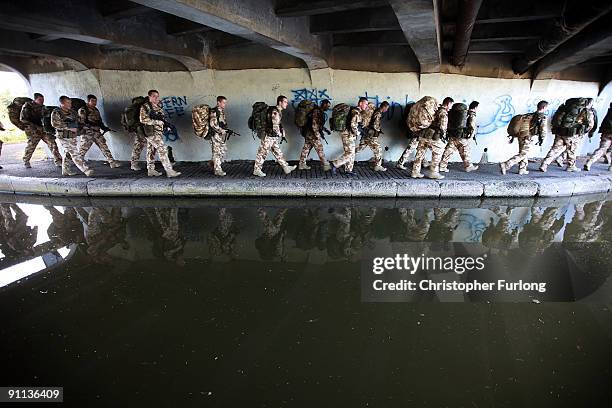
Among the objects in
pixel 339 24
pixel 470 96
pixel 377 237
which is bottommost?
pixel 377 237

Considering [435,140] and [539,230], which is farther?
[435,140]

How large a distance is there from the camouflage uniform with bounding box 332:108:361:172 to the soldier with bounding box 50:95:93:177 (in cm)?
608

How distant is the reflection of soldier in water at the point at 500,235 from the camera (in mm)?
4297

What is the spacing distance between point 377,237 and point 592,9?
3796 mm

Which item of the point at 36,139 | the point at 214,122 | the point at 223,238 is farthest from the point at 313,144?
the point at 36,139

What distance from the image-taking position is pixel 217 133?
272 inches

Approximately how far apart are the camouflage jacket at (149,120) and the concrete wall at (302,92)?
2.03 meters

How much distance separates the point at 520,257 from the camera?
4.00 metres

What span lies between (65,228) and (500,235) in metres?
6.95

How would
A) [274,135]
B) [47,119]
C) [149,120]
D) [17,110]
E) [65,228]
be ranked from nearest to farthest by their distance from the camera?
[65,228]
[149,120]
[274,135]
[47,119]
[17,110]

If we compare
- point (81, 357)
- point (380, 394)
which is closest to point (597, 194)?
point (380, 394)

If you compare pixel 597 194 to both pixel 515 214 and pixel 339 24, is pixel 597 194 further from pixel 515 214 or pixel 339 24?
pixel 339 24

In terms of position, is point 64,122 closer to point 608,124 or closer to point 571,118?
point 571,118

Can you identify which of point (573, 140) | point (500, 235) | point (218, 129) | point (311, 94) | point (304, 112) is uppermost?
point (311, 94)
